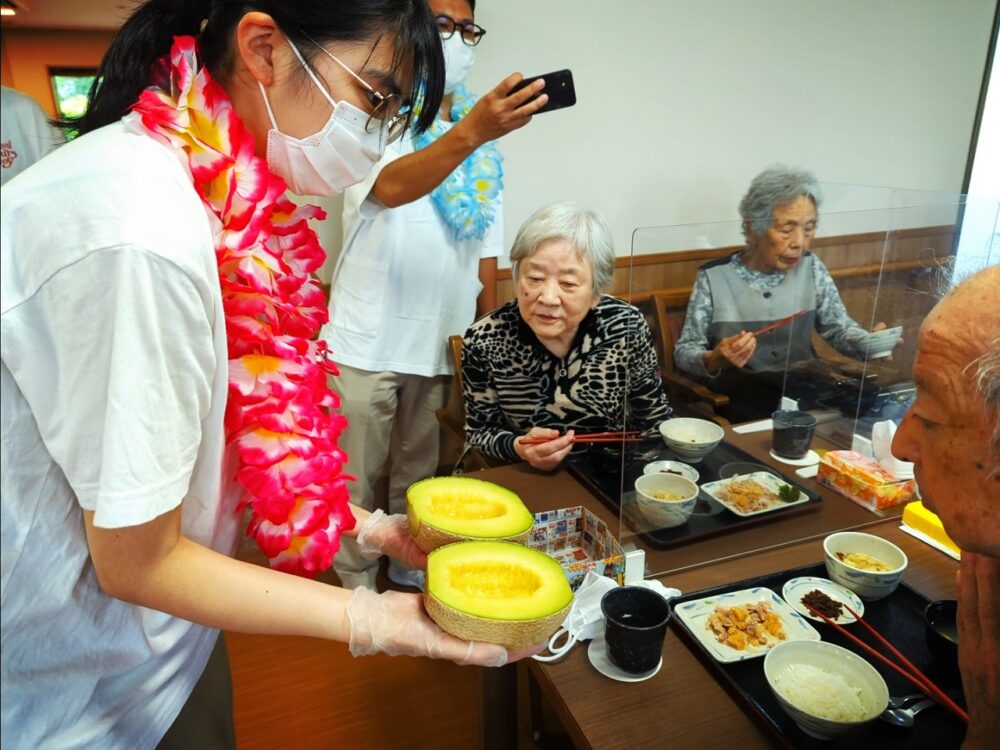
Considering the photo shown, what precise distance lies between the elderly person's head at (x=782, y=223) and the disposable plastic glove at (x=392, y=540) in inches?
37.2

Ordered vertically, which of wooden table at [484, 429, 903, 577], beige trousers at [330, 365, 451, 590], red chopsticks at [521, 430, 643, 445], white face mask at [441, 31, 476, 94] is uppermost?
white face mask at [441, 31, 476, 94]

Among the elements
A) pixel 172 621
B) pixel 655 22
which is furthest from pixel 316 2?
pixel 655 22

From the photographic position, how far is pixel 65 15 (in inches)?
20.1

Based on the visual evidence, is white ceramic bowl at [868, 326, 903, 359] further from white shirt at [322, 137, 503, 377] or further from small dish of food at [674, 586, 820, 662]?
white shirt at [322, 137, 503, 377]

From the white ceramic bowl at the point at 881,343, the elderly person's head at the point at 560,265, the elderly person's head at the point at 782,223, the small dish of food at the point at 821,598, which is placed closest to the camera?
the small dish of food at the point at 821,598

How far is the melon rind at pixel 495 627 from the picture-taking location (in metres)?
0.82

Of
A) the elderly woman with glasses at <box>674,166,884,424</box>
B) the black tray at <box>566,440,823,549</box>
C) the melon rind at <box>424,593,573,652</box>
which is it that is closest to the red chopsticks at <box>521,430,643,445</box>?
the black tray at <box>566,440,823,549</box>

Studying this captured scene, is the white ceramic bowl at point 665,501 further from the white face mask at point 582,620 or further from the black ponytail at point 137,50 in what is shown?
the black ponytail at point 137,50

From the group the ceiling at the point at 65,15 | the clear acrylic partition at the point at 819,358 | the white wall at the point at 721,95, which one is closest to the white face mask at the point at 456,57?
the white wall at the point at 721,95

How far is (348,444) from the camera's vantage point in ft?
7.72

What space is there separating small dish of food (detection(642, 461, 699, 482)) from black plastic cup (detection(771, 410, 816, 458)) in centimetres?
31

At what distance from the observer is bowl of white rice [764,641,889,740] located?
833mm

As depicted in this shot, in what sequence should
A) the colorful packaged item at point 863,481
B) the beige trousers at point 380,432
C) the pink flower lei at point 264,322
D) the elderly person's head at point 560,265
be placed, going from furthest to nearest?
1. the beige trousers at point 380,432
2. the elderly person's head at point 560,265
3. the colorful packaged item at point 863,481
4. the pink flower lei at point 264,322

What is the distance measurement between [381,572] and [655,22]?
2555 millimetres
